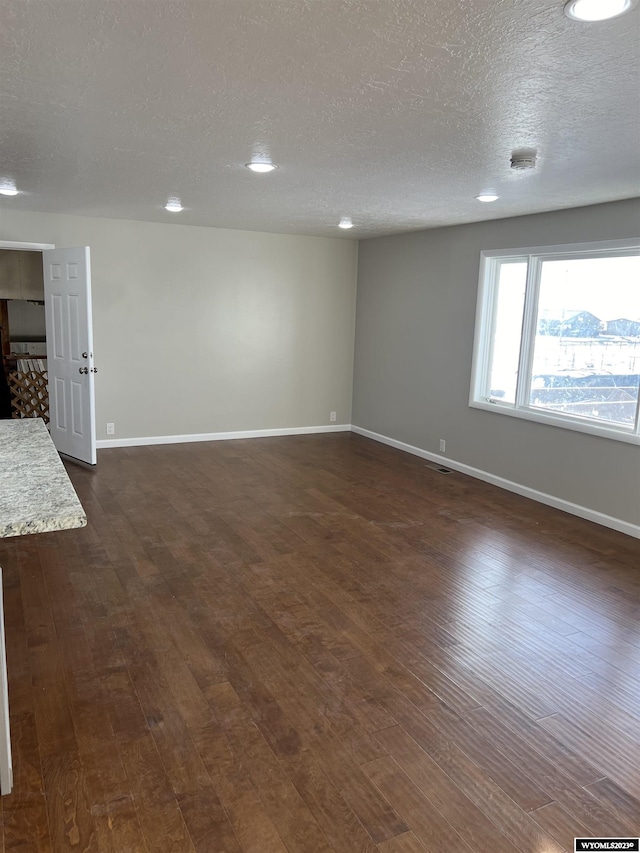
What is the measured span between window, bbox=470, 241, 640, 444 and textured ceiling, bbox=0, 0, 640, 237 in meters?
0.64

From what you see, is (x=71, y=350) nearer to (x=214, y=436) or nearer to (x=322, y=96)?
(x=214, y=436)

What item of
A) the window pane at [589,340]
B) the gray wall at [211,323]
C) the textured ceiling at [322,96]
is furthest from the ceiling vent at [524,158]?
the gray wall at [211,323]

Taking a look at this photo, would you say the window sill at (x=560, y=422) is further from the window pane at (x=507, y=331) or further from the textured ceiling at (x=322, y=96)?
the textured ceiling at (x=322, y=96)

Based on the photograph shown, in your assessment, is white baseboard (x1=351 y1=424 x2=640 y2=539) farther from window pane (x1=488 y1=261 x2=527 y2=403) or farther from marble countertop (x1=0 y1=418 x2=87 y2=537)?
marble countertop (x1=0 y1=418 x2=87 y2=537)

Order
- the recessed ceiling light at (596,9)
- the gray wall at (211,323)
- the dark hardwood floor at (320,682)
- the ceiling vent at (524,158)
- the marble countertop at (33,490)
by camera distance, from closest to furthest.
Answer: the recessed ceiling light at (596,9), the marble countertop at (33,490), the dark hardwood floor at (320,682), the ceiling vent at (524,158), the gray wall at (211,323)

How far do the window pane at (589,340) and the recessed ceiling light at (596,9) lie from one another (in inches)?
121

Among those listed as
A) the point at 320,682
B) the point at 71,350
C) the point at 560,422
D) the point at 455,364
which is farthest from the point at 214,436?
the point at 320,682

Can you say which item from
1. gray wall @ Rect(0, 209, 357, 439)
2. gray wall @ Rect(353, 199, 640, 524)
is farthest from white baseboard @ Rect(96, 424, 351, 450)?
gray wall @ Rect(353, 199, 640, 524)

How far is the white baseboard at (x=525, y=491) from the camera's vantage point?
14.5 feet

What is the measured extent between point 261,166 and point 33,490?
2356mm

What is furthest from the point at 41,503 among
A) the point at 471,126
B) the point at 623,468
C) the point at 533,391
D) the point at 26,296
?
the point at 26,296

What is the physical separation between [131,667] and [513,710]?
5.28 ft

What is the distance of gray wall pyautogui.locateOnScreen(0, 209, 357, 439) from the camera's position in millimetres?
6172

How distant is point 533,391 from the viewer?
5.21 metres
